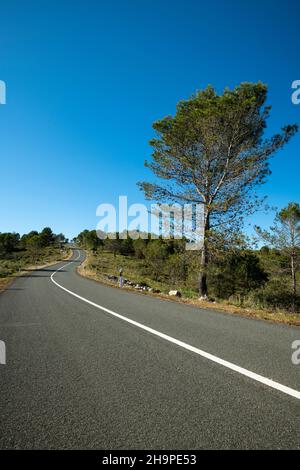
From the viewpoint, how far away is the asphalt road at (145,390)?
2354 millimetres

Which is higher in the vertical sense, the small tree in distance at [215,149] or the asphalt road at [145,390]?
the small tree in distance at [215,149]

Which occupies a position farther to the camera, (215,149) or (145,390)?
(215,149)

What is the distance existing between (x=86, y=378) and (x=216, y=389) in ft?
5.41

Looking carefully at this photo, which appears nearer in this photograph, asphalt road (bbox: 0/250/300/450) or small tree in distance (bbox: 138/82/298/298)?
asphalt road (bbox: 0/250/300/450)

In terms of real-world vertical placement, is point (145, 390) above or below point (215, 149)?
below

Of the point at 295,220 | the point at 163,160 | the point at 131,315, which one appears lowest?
the point at 131,315

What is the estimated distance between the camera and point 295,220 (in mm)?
22516

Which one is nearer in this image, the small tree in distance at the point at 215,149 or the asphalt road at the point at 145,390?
the asphalt road at the point at 145,390

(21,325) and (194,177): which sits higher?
(194,177)

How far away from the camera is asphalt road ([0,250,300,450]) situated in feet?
7.72

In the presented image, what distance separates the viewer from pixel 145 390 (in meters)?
3.25

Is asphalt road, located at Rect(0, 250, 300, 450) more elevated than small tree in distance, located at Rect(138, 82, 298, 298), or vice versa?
small tree in distance, located at Rect(138, 82, 298, 298)

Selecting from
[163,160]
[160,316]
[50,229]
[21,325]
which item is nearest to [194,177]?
[163,160]
